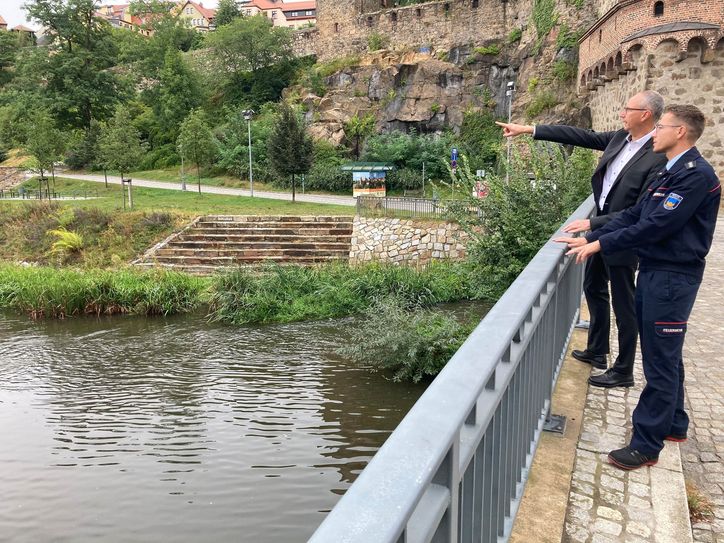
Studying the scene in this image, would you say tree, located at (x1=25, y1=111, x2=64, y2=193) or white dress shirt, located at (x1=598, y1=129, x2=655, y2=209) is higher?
tree, located at (x1=25, y1=111, x2=64, y2=193)

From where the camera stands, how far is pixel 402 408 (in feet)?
34.1

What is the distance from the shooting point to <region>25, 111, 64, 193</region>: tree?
28.7 m

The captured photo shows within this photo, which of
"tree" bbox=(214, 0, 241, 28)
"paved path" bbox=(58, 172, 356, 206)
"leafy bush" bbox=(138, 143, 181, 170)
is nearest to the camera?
"paved path" bbox=(58, 172, 356, 206)

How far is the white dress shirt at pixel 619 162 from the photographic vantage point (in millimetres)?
3898

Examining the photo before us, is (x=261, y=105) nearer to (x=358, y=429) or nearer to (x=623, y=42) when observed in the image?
(x=623, y=42)

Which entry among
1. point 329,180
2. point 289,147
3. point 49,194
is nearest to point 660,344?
point 289,147

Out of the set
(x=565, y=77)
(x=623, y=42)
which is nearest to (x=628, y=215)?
(x=623, y=42)

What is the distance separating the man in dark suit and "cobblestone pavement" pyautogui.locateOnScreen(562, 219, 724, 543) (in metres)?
0.34

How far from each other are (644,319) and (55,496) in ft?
24.7

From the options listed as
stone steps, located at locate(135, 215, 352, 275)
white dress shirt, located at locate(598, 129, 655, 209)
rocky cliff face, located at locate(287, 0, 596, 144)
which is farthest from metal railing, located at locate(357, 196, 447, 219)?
white dress shirt, located at locate(598, 129, 655, 209)

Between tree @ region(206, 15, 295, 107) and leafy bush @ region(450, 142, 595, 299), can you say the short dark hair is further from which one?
tree @ region(206, 15, 295, 107)

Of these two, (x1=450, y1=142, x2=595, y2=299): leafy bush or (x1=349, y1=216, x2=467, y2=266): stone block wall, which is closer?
(x1=450, y1=142, x2=595, y2=299): leafy bush

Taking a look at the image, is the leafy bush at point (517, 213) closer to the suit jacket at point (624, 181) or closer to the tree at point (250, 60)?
the suit jacket at point (624, 181)

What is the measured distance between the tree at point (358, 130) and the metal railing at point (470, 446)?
36.1m
